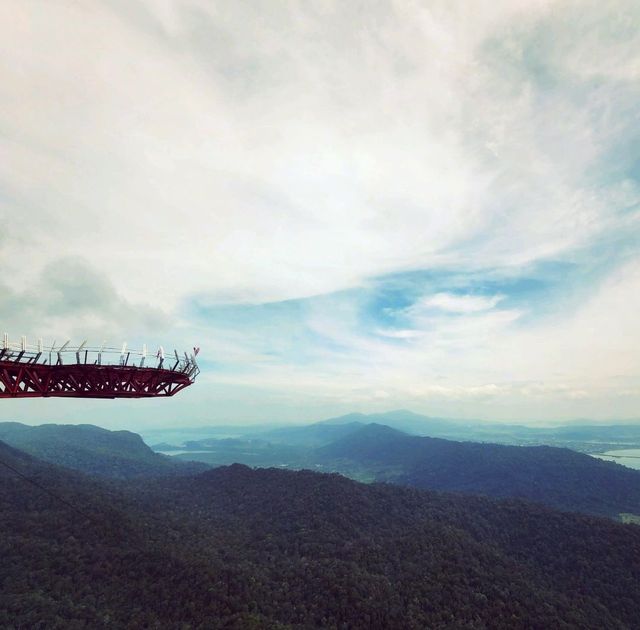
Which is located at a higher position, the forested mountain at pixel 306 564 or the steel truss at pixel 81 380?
the steel truss at pixel 81 380

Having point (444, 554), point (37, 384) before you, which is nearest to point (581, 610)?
point (444, 554)

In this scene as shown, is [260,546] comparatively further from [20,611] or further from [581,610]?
[581,610]

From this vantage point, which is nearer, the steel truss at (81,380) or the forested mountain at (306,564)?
the steel truss at (81,380)

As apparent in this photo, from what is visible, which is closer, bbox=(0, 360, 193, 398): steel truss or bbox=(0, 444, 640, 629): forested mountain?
bbox=(0, 360, 193, 398): steel truss

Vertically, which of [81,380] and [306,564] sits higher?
→ [81,380]

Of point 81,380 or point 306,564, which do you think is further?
point 306,564

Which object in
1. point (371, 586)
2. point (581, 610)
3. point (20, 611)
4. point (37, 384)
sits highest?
point (37, 384)

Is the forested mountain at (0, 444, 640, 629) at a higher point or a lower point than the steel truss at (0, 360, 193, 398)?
lower

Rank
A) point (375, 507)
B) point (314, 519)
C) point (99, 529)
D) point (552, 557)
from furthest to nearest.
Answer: point (375, 507)
point (314, 519)
point (552, 557)
point (99, 529)
